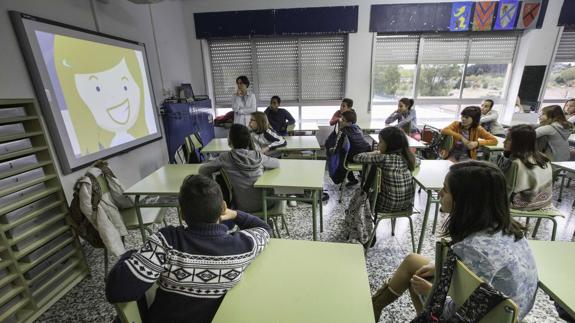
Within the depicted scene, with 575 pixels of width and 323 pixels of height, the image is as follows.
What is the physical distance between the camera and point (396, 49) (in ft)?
15.9

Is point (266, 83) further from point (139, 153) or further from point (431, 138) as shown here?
point (431, 138)

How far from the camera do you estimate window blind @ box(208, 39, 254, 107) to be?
5.02 metres

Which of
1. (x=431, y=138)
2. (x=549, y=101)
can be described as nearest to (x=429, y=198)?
(x=431, y=138)

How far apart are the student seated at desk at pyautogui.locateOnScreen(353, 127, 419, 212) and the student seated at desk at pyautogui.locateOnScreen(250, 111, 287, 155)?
1316mm

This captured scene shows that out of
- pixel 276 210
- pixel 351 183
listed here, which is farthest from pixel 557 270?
pixel 351 183

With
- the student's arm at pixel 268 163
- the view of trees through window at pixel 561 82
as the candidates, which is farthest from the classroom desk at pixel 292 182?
the view of trees through window at pixel 561 82

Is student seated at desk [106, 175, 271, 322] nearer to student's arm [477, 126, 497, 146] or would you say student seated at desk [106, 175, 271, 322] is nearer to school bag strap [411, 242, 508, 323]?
school bag strap [411, 242, 508, 323]

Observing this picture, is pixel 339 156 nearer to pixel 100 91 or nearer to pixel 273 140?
pixel 273 140

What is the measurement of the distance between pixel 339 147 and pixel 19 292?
292 centimetres

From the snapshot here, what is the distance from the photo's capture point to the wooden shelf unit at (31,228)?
158 centimetres

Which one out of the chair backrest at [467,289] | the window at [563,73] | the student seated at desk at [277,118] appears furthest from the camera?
the window at [563,73]

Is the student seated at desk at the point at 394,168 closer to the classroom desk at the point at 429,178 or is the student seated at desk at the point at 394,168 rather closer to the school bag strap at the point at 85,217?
the classroom desk at the point at 429,178

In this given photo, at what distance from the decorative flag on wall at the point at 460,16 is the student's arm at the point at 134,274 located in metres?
5.60

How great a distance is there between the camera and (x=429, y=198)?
6.77 ft
